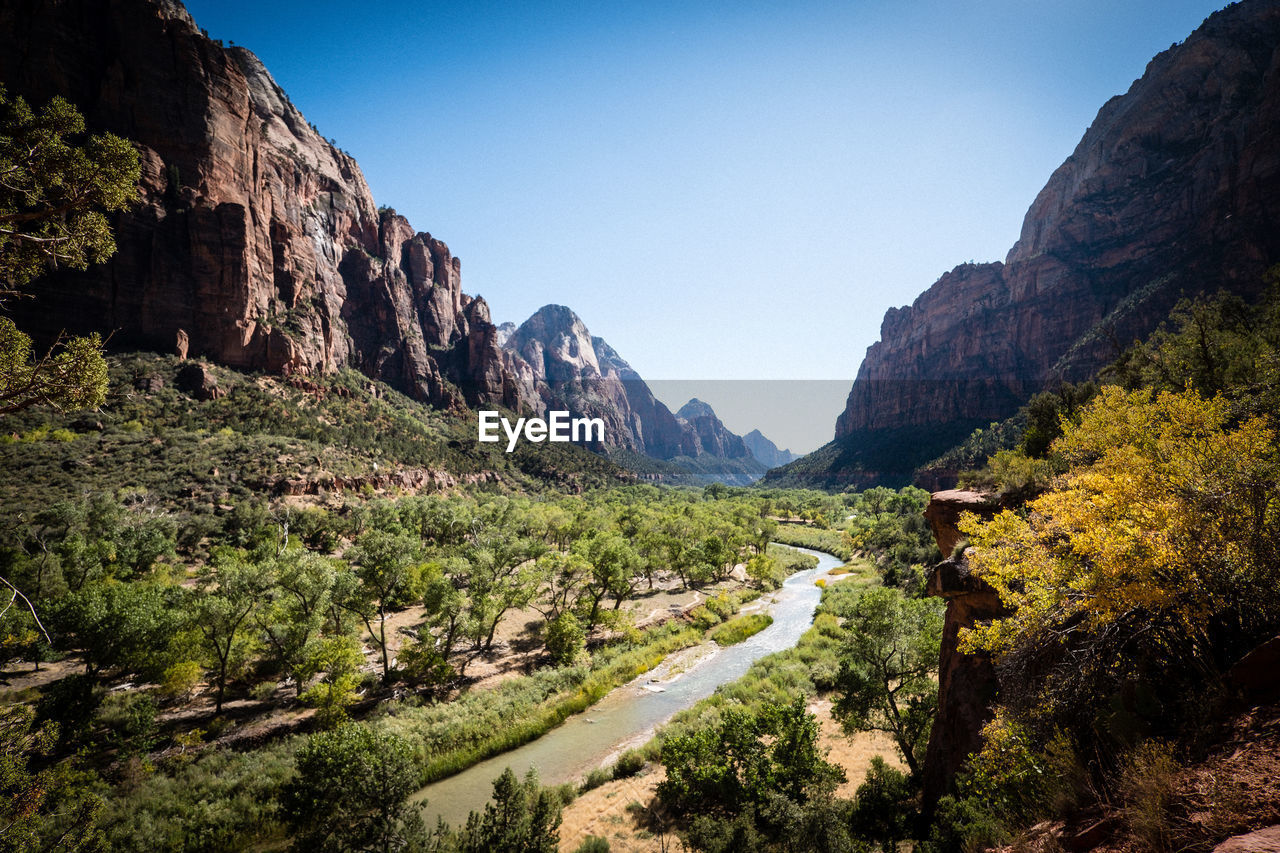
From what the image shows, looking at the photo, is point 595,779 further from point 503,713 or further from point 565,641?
point 565,641

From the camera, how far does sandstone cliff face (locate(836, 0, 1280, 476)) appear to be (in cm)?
8519

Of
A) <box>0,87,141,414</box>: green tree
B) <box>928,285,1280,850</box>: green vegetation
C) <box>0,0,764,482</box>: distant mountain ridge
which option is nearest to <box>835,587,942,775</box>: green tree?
<box>928,285,1280,850</box>: green vegetation

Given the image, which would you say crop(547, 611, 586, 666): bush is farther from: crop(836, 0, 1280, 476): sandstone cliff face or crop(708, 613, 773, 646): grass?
crop(836, 0, 1280, 476): sandstone cliff face

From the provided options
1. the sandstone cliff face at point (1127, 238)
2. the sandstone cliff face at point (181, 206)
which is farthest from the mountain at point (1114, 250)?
the sandstone cliff face at point (181, 206)

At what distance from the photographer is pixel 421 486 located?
73625 mm

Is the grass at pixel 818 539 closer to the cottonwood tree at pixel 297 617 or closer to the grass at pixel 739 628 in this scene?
the grass at pixel 739 628

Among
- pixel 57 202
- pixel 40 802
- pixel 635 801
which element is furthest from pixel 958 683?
pixel 40 802

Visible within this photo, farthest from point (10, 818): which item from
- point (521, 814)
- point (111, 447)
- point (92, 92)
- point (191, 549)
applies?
point (92, 92)

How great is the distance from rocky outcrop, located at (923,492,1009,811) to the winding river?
1236cm

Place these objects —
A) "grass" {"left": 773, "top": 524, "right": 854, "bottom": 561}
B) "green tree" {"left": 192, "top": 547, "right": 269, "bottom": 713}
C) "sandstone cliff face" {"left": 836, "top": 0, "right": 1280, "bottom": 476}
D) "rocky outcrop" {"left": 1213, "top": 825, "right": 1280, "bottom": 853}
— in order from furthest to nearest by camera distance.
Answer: "sandstone cliff face" {"left": 836, "top": 0, "right": 1280, "bottom": 476} → "grass" {"left": 773, "top": 524, "right": 854, "bottom": 561} → "green tree" {"left": 192, "top": 547, "right": 269, "bottom": 713} → "rocky outcrop" {"left": 1213, "top": 825, "right": 1280, "bottom": 853}

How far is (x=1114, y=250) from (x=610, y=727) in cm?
17421

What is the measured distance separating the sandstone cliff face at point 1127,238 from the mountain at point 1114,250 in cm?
38

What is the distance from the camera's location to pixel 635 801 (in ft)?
52.1

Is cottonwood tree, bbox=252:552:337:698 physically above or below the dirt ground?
above
